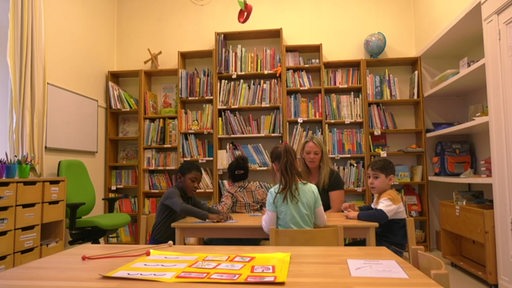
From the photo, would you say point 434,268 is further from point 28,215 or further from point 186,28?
point 186,28

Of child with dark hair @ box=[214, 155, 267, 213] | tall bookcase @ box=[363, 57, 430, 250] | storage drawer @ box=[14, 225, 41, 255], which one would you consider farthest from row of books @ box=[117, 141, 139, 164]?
tall bookcase @ box=[363, 57, 430, 250]

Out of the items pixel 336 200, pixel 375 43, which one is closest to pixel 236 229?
pixel 336 200

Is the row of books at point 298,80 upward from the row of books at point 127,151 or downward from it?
upward

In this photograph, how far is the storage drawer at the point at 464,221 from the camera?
2.94 metres

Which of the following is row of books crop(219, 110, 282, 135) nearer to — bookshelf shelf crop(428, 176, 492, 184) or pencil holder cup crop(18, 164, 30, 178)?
bookshelf shelf crop(428, 176, 492, 184)

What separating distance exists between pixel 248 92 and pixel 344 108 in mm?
1199

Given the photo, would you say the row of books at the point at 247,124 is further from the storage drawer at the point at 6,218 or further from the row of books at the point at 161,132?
the storage drawer at the point at 6,218

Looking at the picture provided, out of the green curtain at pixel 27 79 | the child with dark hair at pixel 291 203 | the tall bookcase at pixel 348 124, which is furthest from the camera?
the tall bookcase at pixel 348 124

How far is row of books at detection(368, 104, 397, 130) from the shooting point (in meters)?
4.41

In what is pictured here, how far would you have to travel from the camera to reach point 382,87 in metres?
4.45

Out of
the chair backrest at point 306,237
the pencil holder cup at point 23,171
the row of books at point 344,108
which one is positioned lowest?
the chair backrest at point 306,237

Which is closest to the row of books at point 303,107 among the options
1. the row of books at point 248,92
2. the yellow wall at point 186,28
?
the row of books at point 248,92

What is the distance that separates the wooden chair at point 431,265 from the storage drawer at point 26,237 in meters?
2.79

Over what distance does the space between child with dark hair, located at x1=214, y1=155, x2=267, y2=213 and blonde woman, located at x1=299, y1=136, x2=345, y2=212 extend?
0.43m
